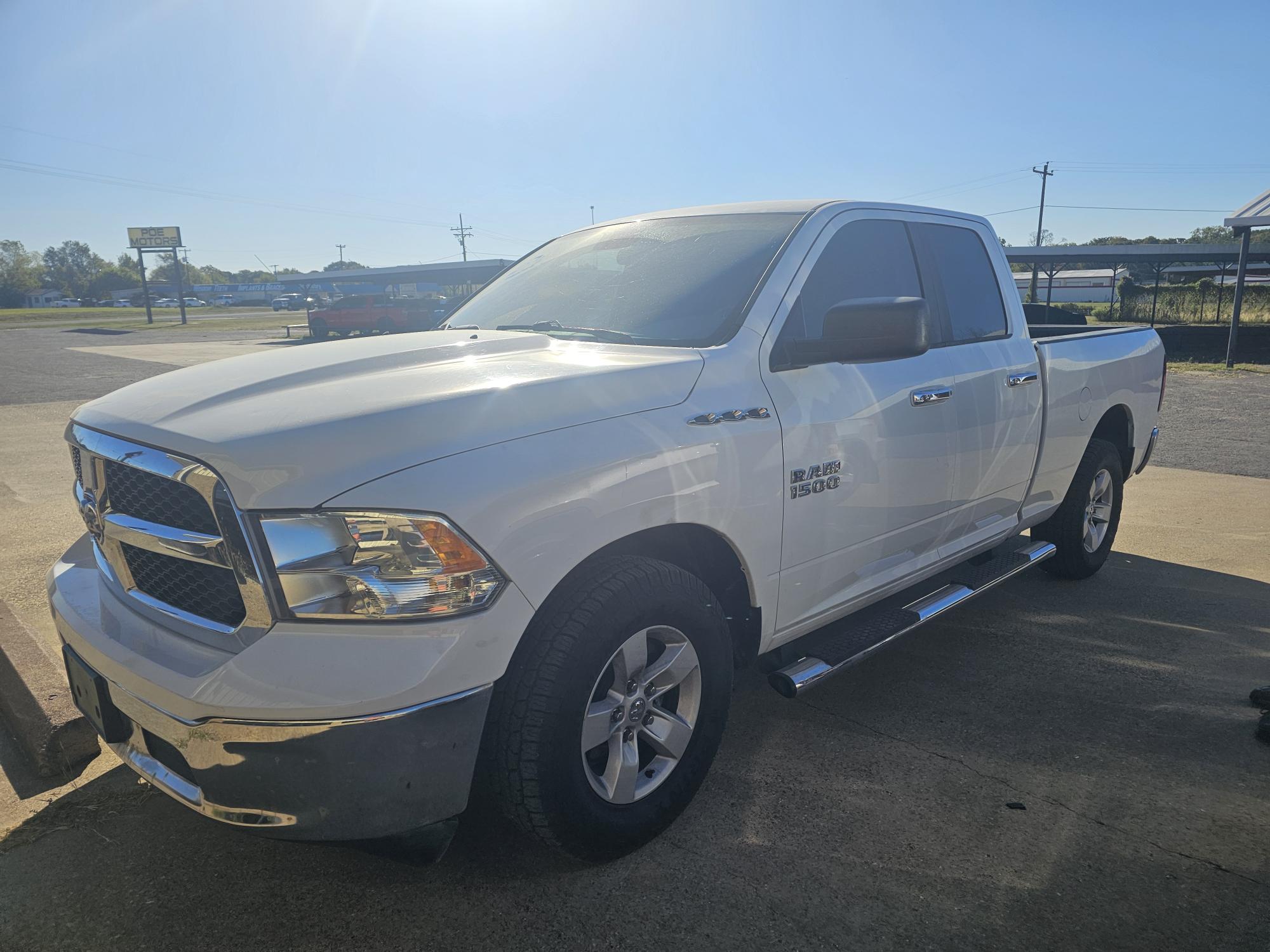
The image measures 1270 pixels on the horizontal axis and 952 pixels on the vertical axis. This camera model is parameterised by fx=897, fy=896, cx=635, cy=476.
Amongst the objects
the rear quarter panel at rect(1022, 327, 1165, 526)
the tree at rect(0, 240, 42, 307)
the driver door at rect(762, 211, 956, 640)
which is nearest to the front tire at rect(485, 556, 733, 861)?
the driver door at rect(762, 211, 956, 640)

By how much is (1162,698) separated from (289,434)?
11.3 ft

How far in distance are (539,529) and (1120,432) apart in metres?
4.44

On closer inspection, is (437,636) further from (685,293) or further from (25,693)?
(25,693)

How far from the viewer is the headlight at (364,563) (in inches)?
76.5

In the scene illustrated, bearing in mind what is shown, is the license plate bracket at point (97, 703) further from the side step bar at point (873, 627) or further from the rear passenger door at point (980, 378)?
the rear passenger door at point (980, 378)

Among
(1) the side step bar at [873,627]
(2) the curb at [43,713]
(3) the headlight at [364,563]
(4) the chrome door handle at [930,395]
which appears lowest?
(2) the curb at [43,713]

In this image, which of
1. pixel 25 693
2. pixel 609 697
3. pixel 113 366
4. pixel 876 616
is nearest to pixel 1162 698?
pixel 876 616

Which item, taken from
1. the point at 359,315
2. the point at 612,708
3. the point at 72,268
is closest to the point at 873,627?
the point at 612,708

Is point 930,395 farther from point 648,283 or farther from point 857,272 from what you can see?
point 648,283

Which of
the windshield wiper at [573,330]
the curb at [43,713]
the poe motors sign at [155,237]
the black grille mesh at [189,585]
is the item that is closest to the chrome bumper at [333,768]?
the black grille mesh at [189,585]

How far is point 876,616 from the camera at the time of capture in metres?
3.46

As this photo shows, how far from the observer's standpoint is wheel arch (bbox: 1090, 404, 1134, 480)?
510 cm

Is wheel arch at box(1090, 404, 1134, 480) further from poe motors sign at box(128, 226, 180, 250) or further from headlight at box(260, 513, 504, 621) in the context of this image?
poe motors sign at box(128, 226, 180, 250)

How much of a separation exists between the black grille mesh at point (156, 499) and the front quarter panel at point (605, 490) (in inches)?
14.4
